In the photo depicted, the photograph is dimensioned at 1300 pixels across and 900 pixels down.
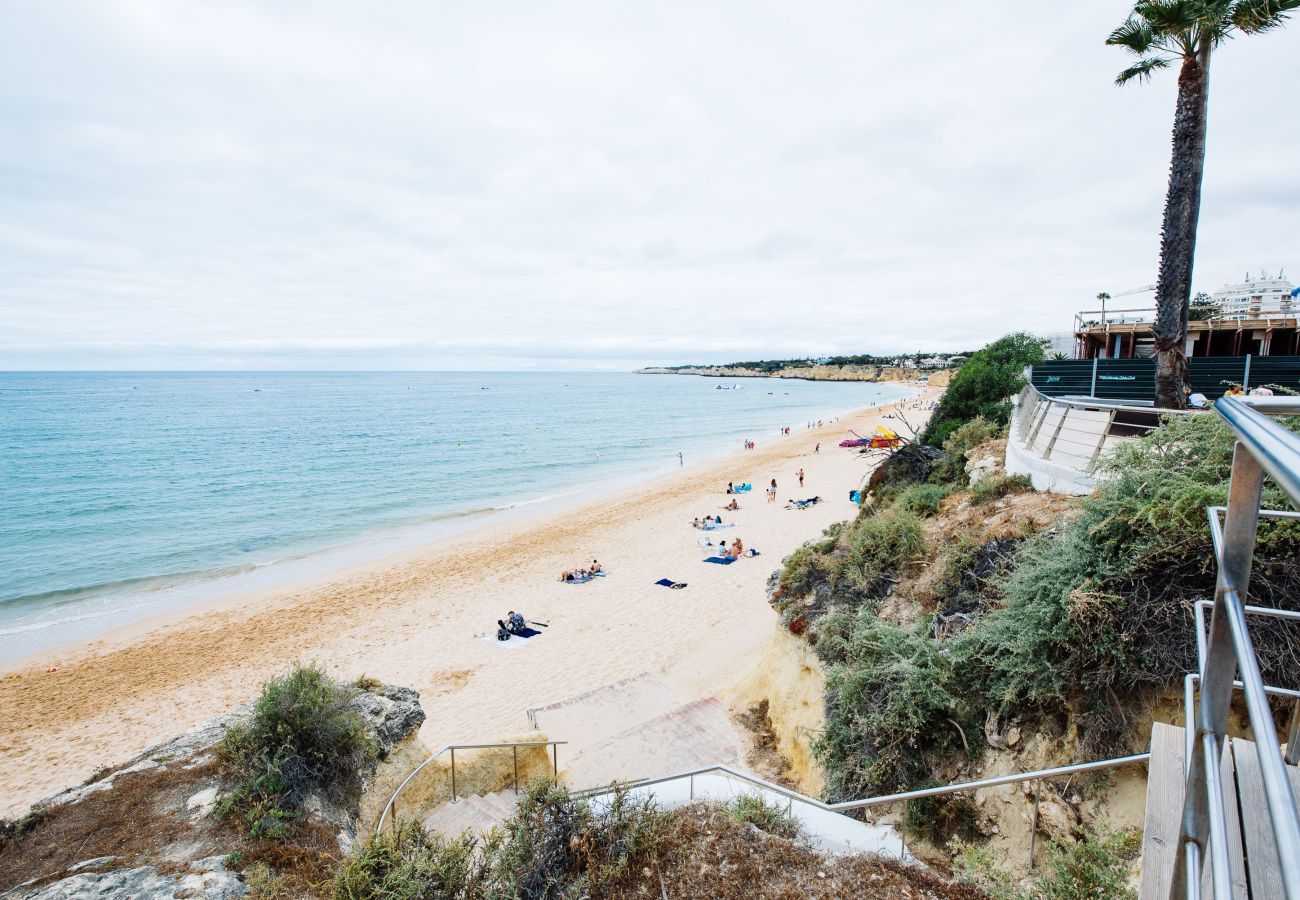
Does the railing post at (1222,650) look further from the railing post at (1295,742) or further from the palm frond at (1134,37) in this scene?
the palm frond at (1134,37)

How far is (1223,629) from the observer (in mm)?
1550

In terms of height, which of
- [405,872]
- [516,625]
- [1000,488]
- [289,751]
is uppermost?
[1000,488]

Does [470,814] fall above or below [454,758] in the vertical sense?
below

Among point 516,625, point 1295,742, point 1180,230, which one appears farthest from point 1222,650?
point 516,625

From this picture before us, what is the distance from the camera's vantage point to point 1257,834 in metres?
1.68

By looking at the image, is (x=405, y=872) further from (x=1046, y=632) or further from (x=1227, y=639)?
(x=1046, y=632)

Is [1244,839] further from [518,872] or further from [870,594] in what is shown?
[870,594]

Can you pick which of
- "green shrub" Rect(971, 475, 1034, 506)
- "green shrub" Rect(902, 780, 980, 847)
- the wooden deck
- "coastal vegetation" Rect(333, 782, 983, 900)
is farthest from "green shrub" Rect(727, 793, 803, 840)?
"green shrub" Rect(971, 475, 1034, 506)

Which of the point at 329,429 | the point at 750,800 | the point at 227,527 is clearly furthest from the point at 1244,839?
the point at 329,429

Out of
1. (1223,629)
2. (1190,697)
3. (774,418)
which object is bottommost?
(774,418)

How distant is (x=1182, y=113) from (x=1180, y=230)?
6.07 feet

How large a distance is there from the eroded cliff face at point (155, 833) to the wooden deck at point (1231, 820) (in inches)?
243

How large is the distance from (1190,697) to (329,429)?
8052 cm

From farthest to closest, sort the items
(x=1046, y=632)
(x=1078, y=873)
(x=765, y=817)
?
(x=1046, y=632) < (x=765, y=817) < (x=1078, y=873)
